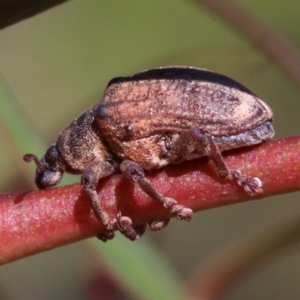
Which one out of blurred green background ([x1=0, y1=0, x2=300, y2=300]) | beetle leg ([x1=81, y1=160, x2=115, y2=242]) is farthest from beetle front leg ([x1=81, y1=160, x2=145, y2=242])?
blurred green background ([x1=0, y1=0, x2=300, y2=300])

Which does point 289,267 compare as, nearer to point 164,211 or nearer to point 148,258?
point 148,258

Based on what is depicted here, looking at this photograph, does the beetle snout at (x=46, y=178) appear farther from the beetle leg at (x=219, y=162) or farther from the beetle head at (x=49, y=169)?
the beetle leg at (x=219, y=162)

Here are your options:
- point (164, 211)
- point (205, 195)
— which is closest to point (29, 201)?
point (164, 211)

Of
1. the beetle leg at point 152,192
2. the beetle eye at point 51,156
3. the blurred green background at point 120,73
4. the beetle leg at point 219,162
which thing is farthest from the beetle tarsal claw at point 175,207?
the blurred green background at point 120,73

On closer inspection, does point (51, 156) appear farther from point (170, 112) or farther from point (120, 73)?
point (120, 73)

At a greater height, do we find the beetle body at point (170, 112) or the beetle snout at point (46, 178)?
the beetle body at point (170, 112)

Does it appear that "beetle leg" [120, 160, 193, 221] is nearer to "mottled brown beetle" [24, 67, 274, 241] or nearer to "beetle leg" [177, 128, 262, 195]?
"mottled brown beetle" [24, 67, 274, 241]
